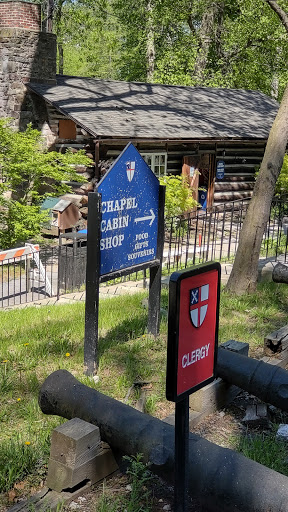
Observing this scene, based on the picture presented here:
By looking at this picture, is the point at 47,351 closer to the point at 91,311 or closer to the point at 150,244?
the point at 91,311

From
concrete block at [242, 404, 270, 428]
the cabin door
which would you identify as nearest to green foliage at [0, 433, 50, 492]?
concrete block at [242, 404, 270, 428]

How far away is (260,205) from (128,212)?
2965 mm

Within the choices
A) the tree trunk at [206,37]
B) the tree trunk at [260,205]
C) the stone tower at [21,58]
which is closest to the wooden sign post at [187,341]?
the tree trunk at [260,205]

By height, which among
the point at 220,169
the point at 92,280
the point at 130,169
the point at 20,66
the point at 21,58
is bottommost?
the point at 220,169

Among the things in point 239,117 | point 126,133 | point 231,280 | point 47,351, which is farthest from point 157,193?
point 239,117

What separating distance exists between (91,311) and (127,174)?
1305 millimetres

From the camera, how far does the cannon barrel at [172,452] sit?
9.28 feet

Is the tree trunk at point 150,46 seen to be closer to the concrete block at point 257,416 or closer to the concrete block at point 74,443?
the concrete block at point 257,416

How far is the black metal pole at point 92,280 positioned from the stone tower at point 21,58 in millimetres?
13994

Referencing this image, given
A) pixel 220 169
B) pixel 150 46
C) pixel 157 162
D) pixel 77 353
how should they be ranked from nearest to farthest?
pixel 77 353, pixel 157 162, pixel 220 169, pixel 150 46

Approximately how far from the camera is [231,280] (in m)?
8.07

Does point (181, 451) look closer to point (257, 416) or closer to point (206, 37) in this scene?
point (257, 416)

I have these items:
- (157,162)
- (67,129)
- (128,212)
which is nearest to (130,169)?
(128,212)

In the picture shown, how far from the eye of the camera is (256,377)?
4.29m
